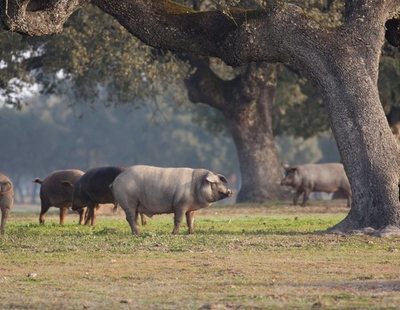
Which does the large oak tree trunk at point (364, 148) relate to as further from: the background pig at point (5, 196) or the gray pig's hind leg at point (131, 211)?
the background pig at point (5, 196)

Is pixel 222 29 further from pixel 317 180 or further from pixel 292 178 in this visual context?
pixel 317 180

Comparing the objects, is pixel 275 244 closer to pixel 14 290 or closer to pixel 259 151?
pixel 14 290

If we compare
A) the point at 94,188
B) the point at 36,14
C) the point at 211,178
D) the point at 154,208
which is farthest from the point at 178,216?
the point at 36,14

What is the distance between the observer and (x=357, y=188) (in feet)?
82.0

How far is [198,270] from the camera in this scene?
736 inches

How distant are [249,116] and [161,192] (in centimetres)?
2702

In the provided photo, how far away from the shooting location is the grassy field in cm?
1490

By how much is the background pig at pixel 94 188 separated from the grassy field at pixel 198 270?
2154 mm

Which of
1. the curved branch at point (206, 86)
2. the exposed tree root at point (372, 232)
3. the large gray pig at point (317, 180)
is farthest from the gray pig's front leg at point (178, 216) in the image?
the curved branch at point (206, 86)

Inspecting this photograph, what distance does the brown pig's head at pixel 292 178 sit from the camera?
47031 millimetres

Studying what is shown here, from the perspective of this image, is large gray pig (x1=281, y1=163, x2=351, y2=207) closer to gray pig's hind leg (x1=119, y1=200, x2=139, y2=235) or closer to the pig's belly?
the pig's belly

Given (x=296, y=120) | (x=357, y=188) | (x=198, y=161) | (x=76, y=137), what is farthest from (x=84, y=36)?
(x=76, y=137)

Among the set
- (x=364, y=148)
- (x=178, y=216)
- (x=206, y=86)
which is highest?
(x=206, y=86)

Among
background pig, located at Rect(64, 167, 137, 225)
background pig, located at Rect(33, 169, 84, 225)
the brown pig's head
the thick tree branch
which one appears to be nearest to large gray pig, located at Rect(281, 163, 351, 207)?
the brown pig's head
